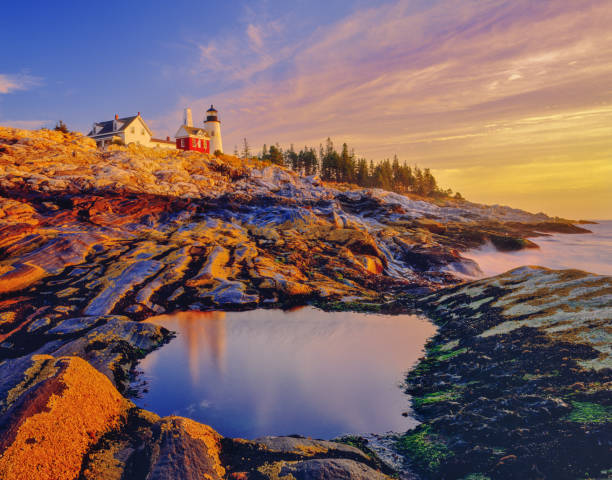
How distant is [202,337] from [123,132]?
8333 centimetres

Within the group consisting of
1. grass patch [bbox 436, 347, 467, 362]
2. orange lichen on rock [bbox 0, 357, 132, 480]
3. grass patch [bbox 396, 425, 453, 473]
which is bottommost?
grass patch [bbox 396, 425, 453, 473]

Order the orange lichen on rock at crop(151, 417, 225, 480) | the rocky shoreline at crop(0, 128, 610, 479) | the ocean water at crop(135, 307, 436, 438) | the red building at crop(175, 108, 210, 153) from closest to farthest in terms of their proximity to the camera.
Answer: the orange lichen on rock at crop(151, 417, 225, 480) → the rocky shoreline at crop(0, 128, 610, 479) → the ocean water at crop(135, 307, 436, 438) → the red building at crop(175, 108, 210, 153)

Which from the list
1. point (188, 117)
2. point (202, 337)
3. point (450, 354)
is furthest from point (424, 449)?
point (188, 117)

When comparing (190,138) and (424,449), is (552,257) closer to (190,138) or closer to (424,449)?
(424,449)

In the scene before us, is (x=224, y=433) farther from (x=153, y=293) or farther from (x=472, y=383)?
(x=153, y=293)

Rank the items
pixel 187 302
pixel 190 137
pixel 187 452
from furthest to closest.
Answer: pixel 190 137 → pixel 187 302 → pixel 187 452

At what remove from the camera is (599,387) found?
8.35m

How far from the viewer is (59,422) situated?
6559mm

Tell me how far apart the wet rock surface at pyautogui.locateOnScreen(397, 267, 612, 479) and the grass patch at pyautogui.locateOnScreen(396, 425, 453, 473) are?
2 cm

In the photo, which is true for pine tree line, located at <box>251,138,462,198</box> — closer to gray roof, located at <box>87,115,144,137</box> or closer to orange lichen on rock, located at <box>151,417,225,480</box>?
gray roof, located at <box>87,115,144,137</box>

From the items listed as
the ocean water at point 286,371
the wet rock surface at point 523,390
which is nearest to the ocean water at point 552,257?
the wet rock surface at point 523,390

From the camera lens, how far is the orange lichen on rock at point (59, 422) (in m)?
5.76

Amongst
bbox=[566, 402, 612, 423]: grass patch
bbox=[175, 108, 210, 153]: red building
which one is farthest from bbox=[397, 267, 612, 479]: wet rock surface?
bbox=[175, 108, 210, 153]: red building

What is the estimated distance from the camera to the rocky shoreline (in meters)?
6.73
